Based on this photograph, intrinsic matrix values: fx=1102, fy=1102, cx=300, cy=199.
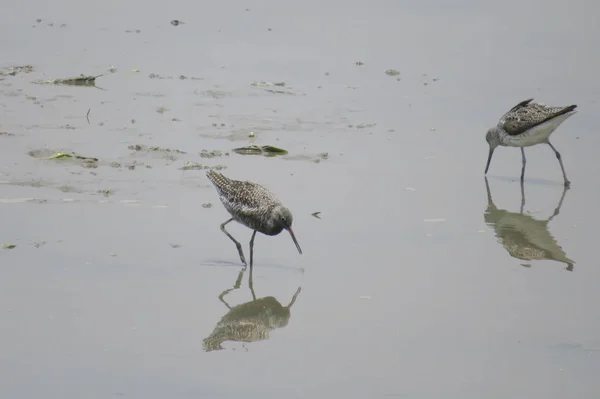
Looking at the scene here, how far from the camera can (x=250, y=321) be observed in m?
8.67

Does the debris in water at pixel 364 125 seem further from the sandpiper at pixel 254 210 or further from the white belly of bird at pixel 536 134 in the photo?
the sandpiper at pixel 254 210

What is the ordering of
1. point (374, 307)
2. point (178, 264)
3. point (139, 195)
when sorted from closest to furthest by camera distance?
point (374, 307)
point (178, 264)
point (139, 195)

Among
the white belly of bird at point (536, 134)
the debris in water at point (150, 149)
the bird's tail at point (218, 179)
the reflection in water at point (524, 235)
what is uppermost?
the white belly of bird at point (536, 134)

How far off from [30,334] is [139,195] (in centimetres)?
345

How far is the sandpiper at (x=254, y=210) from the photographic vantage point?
9.84m

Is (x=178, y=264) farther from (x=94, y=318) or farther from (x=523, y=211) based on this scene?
(x=523, y=211)

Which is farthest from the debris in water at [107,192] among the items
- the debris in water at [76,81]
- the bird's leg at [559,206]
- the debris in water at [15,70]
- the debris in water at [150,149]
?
the debris in water at [15,70]

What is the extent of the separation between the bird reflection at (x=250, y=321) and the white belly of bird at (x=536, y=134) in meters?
5.32

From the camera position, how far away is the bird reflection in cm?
826

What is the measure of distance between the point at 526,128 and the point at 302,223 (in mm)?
4079

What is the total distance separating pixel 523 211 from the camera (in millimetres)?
11977

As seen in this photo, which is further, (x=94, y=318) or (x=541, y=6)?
(x=541, y=6)

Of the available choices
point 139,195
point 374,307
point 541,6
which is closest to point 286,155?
point 139,195

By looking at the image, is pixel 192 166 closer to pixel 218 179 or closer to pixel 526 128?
pixel 218 179
